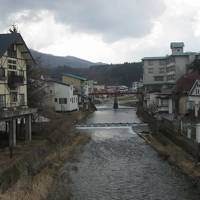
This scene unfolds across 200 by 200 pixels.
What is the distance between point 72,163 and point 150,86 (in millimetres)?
50827

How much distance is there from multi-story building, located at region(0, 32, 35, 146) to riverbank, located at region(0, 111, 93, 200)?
1781 mm

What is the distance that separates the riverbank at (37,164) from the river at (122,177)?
0.68 metres

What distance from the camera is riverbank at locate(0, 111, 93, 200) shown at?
→ 14.9m

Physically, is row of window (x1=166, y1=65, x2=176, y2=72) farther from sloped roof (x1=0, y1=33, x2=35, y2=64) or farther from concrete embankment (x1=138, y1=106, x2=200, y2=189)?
sloped roof (x1=0, y1=33, x2=35, y2=64)

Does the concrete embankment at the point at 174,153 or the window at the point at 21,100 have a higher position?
the window at the point at 21,100

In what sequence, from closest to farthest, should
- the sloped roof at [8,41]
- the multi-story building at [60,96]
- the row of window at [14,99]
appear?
the row of window at [14,99] < the sloped roof at [8,41] < the multi-story building at [60,96]

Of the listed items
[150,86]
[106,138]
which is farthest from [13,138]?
[150,86]

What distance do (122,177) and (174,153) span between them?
6.26 metres

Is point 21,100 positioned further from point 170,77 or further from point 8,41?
point 170,77

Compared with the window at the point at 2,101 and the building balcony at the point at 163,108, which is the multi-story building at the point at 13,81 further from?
the building balcony at the point at 163,108

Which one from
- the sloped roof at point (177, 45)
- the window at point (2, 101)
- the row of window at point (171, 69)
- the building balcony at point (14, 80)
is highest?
the sloped roof at point (177, 45)

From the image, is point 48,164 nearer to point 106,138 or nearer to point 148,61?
point 106,138

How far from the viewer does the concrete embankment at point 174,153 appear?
63.5 feet

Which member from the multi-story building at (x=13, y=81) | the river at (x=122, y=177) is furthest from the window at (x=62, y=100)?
the multi-story building at (x=13, y=81)
